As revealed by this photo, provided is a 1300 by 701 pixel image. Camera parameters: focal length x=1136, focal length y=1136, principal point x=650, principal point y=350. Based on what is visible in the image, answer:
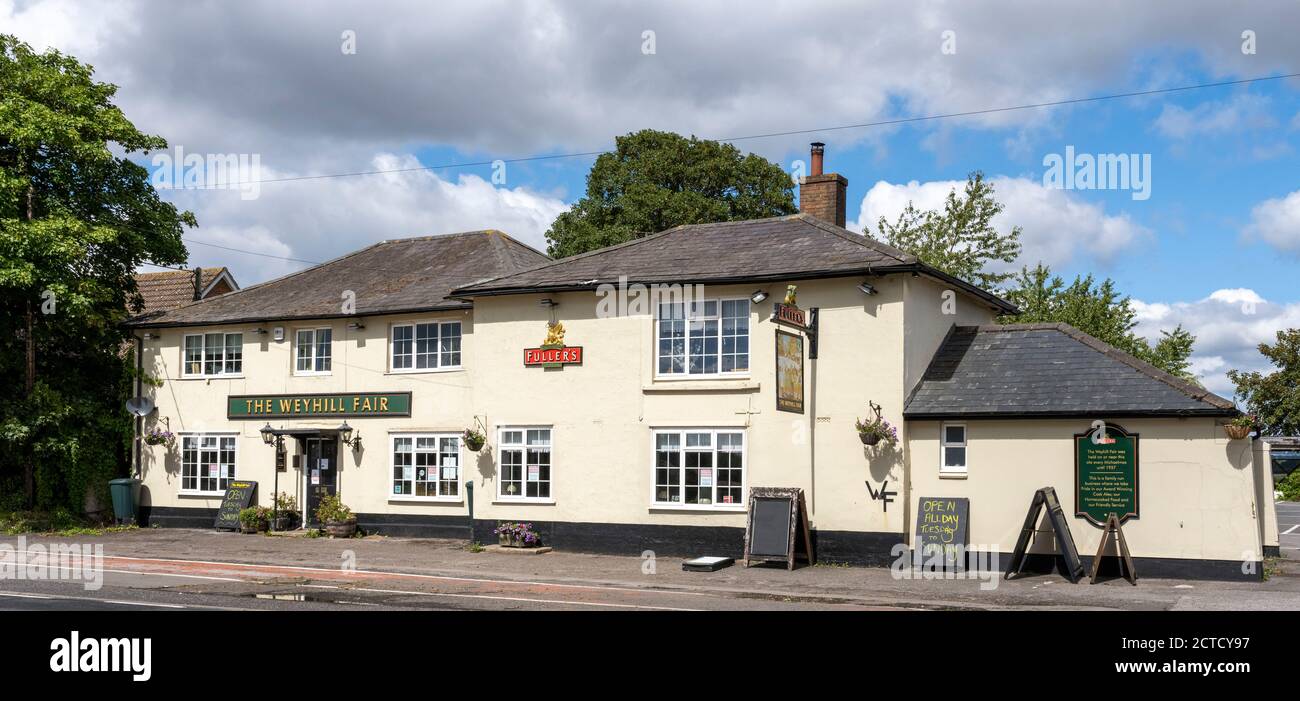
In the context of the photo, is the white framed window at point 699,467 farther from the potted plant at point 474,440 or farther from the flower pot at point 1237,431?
the flower pot at point 1237,431

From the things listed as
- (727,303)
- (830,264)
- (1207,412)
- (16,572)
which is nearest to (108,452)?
(16,572)

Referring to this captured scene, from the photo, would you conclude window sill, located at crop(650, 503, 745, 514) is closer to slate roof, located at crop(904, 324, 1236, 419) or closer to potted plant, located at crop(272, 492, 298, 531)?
slate roof, located at crop(904, 324, 1236, 419)

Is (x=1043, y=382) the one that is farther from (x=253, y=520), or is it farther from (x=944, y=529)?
(x=253, y=520)

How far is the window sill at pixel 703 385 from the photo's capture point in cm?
2045

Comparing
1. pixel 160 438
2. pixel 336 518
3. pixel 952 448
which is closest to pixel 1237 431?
pixel 952 448

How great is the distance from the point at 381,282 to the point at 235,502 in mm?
6077

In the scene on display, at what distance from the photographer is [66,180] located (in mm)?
26625

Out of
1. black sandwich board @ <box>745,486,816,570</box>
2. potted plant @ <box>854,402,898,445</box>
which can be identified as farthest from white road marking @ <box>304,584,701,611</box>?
potted plant @ <box>854,402,898,445</box>

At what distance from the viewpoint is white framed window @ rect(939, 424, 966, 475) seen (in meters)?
19.2

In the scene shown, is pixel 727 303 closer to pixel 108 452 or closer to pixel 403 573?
pixel 403 573

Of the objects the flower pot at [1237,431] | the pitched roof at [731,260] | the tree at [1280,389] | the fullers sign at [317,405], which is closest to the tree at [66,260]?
the fullers sign at [317,405]

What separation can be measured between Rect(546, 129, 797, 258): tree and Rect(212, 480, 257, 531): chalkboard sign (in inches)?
738

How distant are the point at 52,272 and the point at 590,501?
534 inches

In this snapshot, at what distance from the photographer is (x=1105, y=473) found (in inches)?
710
